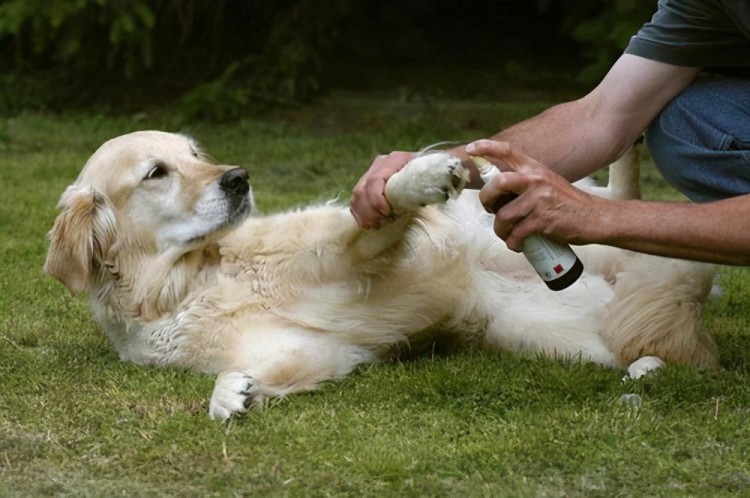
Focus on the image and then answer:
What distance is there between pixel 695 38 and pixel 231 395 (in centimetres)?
163

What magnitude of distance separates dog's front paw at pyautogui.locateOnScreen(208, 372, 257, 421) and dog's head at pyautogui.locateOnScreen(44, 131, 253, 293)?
580 mm

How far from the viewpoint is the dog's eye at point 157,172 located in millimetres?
3475

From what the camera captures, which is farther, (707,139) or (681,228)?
(707,139)

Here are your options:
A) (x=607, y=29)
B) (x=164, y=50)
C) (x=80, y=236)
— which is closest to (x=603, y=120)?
(x=80, y=236)

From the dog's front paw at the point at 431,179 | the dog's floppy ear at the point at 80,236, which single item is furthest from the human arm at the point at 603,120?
the dog's floppy ear at the point at 80,236

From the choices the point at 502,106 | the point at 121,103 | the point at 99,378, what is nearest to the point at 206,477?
the point at 99,378


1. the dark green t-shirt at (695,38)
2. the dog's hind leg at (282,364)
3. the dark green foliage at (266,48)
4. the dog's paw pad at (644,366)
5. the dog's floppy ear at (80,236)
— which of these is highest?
the dark green t-shirt at (695,38)

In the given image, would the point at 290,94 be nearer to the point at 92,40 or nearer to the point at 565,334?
the point at 92,40

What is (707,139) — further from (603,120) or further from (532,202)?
(532,202)

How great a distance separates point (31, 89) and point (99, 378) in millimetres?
5689

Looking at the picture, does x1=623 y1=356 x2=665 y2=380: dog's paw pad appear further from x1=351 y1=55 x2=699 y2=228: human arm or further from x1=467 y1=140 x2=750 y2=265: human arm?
x1=351 y1=55 x2=699 y2=228: human arm

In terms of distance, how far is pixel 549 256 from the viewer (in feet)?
9.26

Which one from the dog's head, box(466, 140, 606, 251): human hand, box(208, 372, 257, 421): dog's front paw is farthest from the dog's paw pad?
the dog's head

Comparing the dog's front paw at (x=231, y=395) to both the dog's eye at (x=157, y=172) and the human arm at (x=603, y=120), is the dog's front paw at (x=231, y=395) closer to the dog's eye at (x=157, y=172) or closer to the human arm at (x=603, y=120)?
the dog's eye at (x=157, y=172)
